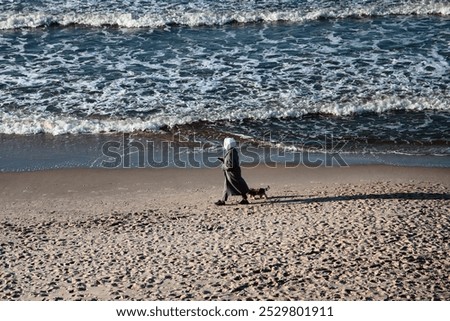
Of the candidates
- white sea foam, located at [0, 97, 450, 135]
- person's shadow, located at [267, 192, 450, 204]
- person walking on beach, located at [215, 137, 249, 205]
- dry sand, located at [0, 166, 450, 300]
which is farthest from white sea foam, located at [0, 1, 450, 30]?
person's shadow, located at [267, 192, 450, 204]

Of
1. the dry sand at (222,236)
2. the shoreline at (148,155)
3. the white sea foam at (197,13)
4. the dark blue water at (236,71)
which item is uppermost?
the white sea foam at (197,13)

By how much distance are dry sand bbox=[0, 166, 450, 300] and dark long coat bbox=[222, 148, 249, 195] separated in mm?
264

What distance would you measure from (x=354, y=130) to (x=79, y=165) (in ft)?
17.8

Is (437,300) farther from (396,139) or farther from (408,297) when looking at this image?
(396,139)

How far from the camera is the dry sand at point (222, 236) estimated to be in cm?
923

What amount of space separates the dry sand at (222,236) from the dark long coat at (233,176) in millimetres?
264

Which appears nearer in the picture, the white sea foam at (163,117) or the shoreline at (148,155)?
the shoreline at (148,155)

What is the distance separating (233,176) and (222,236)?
1.51m

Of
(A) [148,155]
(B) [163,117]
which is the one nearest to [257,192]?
(A) [148,155]

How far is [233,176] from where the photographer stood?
11.9 metres

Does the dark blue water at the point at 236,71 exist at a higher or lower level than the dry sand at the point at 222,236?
higher

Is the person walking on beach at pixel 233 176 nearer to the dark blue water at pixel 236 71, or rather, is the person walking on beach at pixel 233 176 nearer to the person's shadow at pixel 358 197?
the person's shadow at pixel 358 197

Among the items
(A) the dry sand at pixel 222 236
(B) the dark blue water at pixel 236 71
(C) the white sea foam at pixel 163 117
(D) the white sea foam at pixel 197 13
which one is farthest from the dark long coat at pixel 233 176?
(D) the white sea foam at pixel 197 13

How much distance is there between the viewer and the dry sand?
9.23 metres
